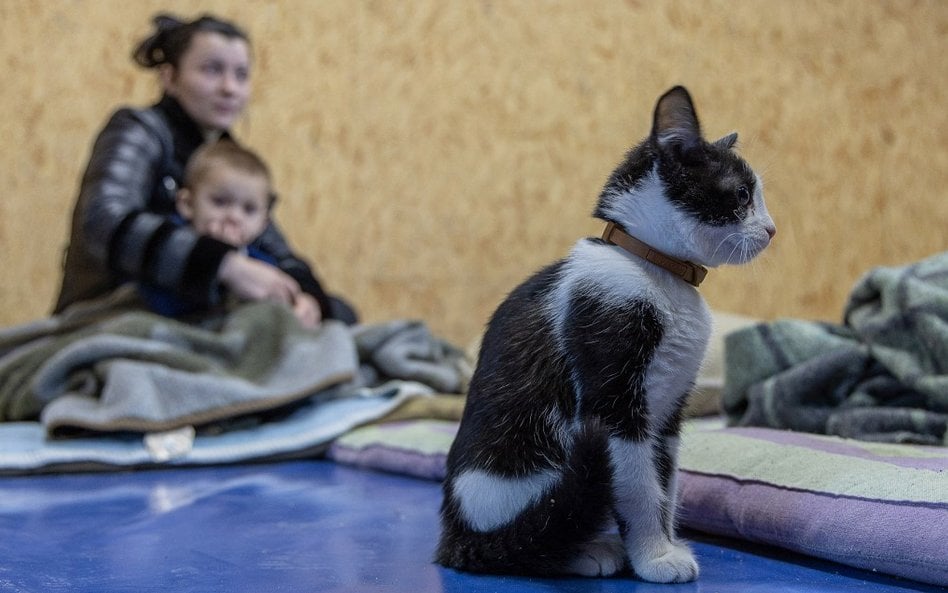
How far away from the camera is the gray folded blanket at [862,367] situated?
132 cm

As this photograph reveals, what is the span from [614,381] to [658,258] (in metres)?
0.12

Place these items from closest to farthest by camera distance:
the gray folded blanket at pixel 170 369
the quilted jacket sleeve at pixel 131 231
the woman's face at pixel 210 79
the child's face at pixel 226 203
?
the gray folded blanket at pixel 170 369 → the quilted jacket sleeve at pixel 131 231 → the child's face at pixel 226 203 → the woman's face at pixel 210 79

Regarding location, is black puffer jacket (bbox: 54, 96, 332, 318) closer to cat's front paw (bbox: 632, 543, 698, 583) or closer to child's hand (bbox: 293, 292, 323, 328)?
child's hand (bbox: 293, 292, 323, 328)

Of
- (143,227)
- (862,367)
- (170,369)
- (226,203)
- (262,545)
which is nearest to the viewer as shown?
(262,545)

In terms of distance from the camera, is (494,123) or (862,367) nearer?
(862,367)

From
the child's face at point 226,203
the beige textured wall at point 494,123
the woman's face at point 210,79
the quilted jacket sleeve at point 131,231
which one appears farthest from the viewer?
the beige textured wall at point 494,123

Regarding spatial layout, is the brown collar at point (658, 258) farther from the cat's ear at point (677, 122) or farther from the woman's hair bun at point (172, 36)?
the woman's hair bun at point (172, 36)

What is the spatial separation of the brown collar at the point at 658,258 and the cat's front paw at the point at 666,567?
0.24 meters

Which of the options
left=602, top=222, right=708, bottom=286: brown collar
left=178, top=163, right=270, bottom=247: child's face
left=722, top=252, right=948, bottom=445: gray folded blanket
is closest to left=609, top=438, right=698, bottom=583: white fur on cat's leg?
left=602, top=222, right=708, bottom=286: brown collar

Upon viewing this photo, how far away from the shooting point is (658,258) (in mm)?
854

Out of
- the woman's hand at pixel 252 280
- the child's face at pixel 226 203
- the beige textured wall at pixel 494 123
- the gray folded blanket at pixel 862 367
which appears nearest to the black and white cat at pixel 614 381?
the gray folded blanket at pixel 862 367

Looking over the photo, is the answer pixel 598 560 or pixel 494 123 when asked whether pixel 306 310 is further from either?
pixel 598 560

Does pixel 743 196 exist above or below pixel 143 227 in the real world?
above

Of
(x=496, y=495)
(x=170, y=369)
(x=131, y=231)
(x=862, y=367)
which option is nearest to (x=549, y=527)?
(x=496, y=495)
